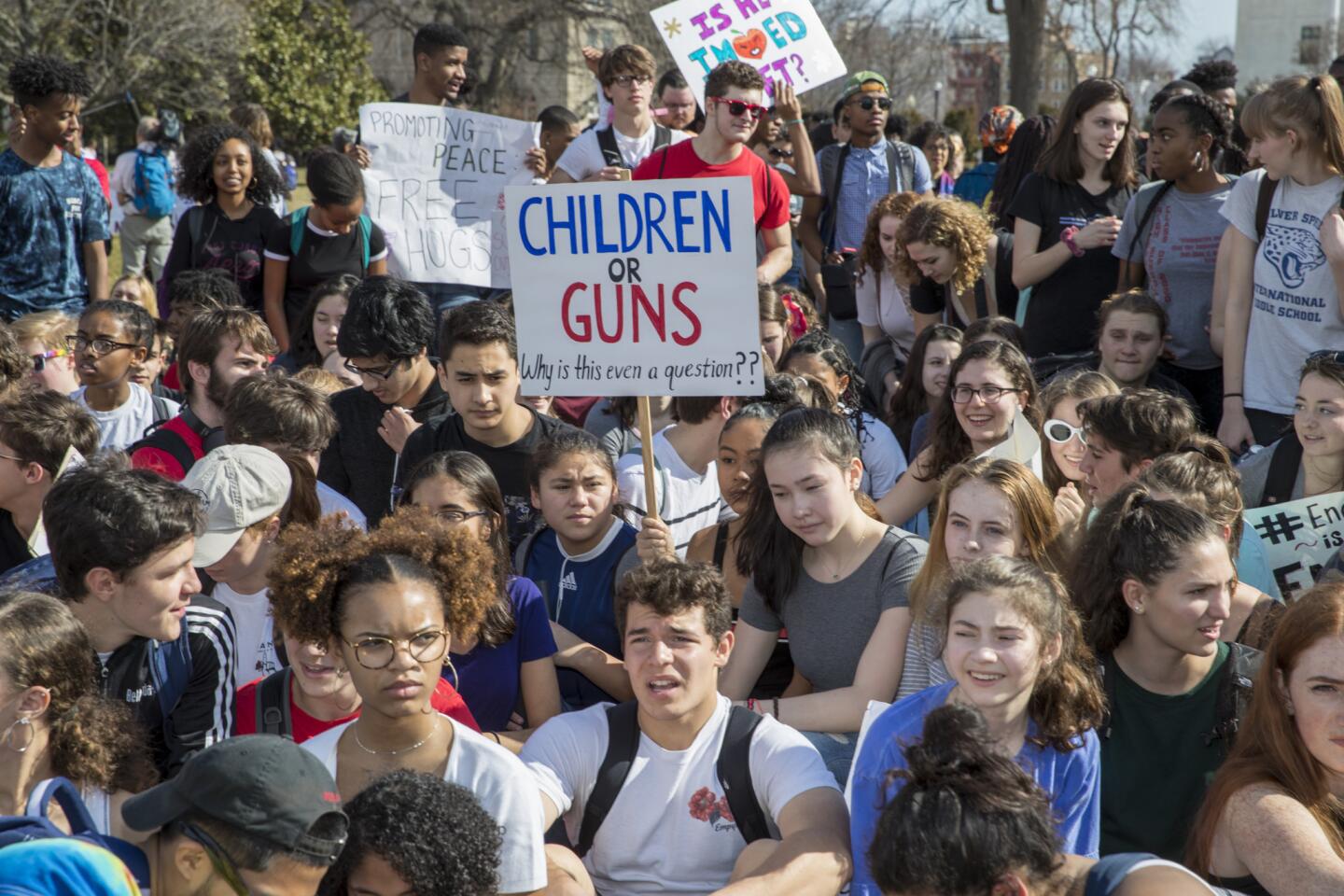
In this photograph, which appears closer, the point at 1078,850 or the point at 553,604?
the point at 1078,850

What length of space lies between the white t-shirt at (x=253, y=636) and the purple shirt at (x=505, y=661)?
1.77ft

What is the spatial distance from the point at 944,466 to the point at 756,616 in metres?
1.34

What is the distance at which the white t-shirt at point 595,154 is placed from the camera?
8281 mm

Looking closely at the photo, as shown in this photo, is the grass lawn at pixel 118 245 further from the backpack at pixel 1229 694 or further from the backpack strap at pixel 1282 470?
the backpack at pixel 1229 694

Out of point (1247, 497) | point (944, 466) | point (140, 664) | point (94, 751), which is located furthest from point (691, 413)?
point (94, 751)

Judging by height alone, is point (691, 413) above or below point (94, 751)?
above

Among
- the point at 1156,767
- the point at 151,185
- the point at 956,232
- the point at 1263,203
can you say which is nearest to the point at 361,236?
the point at 956,232

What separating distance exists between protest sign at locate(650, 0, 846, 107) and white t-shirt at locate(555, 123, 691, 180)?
17.9 inches

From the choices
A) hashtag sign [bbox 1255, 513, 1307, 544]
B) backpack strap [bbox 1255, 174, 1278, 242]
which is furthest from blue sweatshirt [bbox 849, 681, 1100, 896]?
backpack strap [bbox 1255, 174, 1278, 242]

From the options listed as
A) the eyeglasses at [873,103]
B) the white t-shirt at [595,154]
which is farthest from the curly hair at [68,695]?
the eyeglasses at [873,103]

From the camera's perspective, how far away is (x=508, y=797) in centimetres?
330

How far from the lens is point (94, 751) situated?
3.07 meters

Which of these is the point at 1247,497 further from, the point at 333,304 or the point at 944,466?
the point at 333,304

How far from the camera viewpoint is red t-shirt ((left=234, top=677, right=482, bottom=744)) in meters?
3.80
